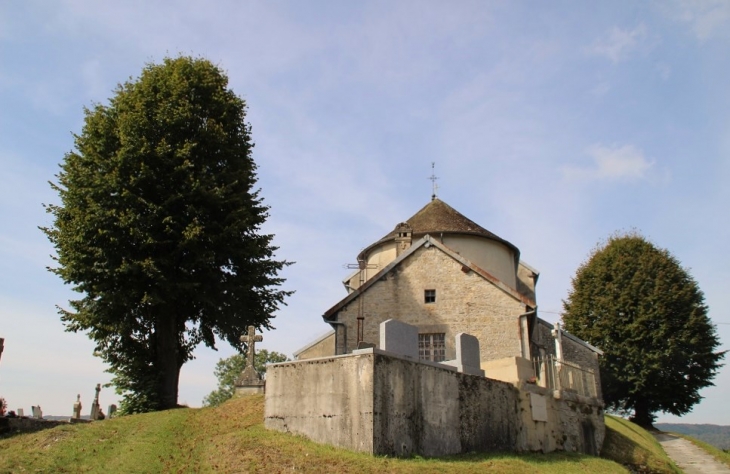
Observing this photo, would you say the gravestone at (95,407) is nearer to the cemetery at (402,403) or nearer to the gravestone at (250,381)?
the gravestone at (250,381)

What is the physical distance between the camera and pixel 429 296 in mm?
23719

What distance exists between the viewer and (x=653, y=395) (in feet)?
115

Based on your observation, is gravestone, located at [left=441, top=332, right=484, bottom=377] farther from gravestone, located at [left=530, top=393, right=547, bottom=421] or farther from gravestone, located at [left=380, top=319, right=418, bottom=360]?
gravestone, located at [left=530, top=393, right=547, bottom=421]

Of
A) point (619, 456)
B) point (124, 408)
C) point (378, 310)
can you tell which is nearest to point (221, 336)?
point (124, 408)

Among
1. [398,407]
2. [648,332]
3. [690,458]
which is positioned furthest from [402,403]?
[648,332]

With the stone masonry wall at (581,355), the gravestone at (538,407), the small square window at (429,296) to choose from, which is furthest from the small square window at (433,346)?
the stone masonry wall at (581,355)

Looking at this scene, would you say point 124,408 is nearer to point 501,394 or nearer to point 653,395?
point 501,394

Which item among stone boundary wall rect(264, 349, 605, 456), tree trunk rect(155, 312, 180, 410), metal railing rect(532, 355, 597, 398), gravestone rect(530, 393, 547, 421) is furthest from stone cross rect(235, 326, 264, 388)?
metal railing rect(532, 355, 597, 398)

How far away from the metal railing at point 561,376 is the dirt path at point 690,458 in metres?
7.55

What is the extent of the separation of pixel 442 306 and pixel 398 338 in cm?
980

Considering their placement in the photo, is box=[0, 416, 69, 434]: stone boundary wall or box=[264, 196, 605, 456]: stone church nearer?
box=[264, 196, 605, 456]: stone church

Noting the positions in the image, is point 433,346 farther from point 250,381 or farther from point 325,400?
point 325,400

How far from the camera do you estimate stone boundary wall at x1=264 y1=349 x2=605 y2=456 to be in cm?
1249

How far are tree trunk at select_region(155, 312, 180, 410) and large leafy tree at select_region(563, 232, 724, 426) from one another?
2568 centimetres
